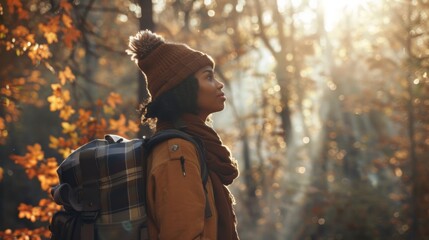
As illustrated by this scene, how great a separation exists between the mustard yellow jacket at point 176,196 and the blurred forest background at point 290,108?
254cm

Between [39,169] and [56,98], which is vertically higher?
[56,98]

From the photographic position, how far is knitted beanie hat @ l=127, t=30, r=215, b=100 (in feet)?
9.43

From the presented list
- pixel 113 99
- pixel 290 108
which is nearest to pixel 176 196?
pixel 113 99

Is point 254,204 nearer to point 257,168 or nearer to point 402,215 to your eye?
point 257,168

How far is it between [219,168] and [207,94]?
0.41 m

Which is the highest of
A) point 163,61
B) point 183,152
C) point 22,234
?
point 163,61

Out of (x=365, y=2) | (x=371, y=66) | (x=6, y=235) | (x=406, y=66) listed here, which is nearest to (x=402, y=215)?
(x=371, y=66)

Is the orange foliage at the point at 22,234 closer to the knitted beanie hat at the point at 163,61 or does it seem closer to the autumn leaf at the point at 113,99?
the autumn leaf at the point at 113,99

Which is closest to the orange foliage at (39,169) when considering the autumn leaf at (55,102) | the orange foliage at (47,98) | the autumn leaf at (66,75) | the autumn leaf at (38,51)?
the orange foliage at (47,98)

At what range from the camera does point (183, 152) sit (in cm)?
255

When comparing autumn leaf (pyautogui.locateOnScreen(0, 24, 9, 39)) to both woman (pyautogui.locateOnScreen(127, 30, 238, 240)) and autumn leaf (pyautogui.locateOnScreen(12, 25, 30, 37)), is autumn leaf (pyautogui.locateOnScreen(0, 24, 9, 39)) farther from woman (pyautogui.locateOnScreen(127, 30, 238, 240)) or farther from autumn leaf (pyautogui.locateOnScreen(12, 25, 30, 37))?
woman (pyautogui.locateOnScreen(127, 30, 238, 240))

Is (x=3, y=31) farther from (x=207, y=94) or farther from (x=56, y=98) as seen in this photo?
(x=207, y=94)

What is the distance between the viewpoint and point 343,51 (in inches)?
884

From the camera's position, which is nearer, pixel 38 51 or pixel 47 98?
pixel 38 51
